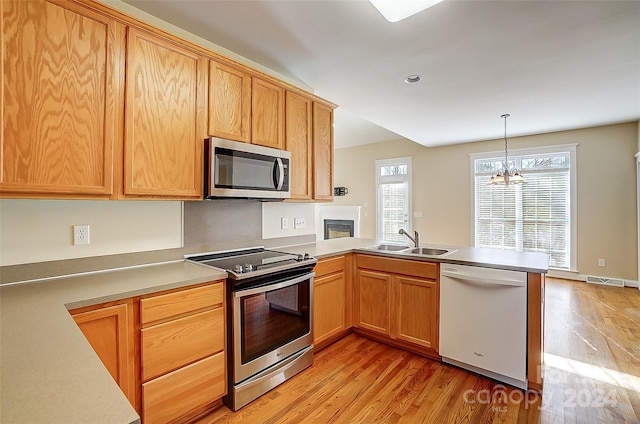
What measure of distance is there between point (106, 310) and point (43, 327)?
1.22ft

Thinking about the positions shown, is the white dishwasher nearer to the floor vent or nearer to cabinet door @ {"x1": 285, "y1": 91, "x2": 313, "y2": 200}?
cabinet door @ {"x1": 285, "y1": 91, "x2": 313, "y2": 200}

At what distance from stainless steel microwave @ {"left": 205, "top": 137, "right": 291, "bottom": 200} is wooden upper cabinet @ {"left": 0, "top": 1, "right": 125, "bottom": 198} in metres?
0.57

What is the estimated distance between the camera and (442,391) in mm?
2125

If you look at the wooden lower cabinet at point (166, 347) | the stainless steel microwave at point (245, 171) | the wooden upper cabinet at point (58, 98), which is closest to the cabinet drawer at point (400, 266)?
the stainless steel microwave at point (245, 171)

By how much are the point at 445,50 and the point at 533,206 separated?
4.37 metres

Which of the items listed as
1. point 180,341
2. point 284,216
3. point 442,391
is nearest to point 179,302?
point 180,341

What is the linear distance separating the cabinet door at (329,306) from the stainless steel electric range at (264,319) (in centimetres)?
16

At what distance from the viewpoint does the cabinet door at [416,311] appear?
2484 mm

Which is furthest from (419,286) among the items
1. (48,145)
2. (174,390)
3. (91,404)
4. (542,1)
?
(48,145)

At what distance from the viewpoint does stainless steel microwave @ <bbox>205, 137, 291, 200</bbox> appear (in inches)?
81.0

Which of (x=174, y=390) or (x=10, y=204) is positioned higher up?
(x=10, y=204)

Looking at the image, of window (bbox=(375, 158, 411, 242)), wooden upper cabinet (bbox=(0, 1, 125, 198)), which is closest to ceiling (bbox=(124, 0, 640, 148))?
wooden upper cabinet (bbox=(0, 1, 125, 198))

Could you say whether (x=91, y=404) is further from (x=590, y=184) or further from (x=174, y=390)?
(x=590, y=184)

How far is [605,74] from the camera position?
298 cm
